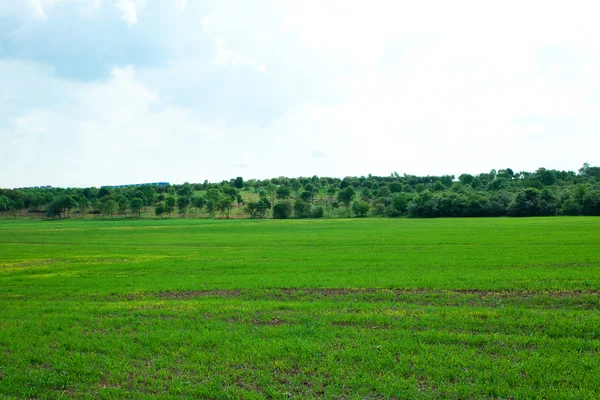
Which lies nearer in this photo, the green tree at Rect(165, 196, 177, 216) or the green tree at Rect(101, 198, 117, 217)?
the green tree at Rect(165, 196, 177, 216)

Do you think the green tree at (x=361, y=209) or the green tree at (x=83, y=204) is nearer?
the green tree at (x=361, y=209)

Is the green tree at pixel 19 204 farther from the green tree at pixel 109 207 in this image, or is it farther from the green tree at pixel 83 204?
the green tree at pixel 109 207

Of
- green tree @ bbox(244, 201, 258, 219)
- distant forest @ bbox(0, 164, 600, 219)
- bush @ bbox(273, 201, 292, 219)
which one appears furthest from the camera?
green tree @ bbox(244, 201, 258, 219)

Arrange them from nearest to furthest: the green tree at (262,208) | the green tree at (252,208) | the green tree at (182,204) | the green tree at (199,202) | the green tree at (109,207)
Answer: the green tree at (262,208) < the green tree at (252,208) < the green tree at (109,207) < the green tree at (182,204) < the green tree at (199,202)

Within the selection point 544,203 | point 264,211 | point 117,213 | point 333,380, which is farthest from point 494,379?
point 117,213

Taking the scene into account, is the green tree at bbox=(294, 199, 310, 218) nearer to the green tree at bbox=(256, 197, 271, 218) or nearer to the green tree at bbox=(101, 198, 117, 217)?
the green tree at bbox=(256, 197, 271, 218)

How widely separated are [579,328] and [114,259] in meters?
36.0

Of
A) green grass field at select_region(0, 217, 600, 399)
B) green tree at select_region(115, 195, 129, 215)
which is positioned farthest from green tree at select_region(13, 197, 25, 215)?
green grass field at select_region(0, 217, 600, 399)

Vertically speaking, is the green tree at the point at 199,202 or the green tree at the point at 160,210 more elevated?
the green tree at the point at 199,202

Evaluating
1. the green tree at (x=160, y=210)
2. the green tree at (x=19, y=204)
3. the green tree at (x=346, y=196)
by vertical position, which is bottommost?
the green tree at (x=160, y=210)

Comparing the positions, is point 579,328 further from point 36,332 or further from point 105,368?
point 36,332

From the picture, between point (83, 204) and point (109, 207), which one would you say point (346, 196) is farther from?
point (83, 204)

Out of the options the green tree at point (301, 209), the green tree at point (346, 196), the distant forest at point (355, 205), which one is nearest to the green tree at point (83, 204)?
the distant forest at point (355, 205)

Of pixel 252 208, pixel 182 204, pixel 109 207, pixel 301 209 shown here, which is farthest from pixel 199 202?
pixel 301 209
